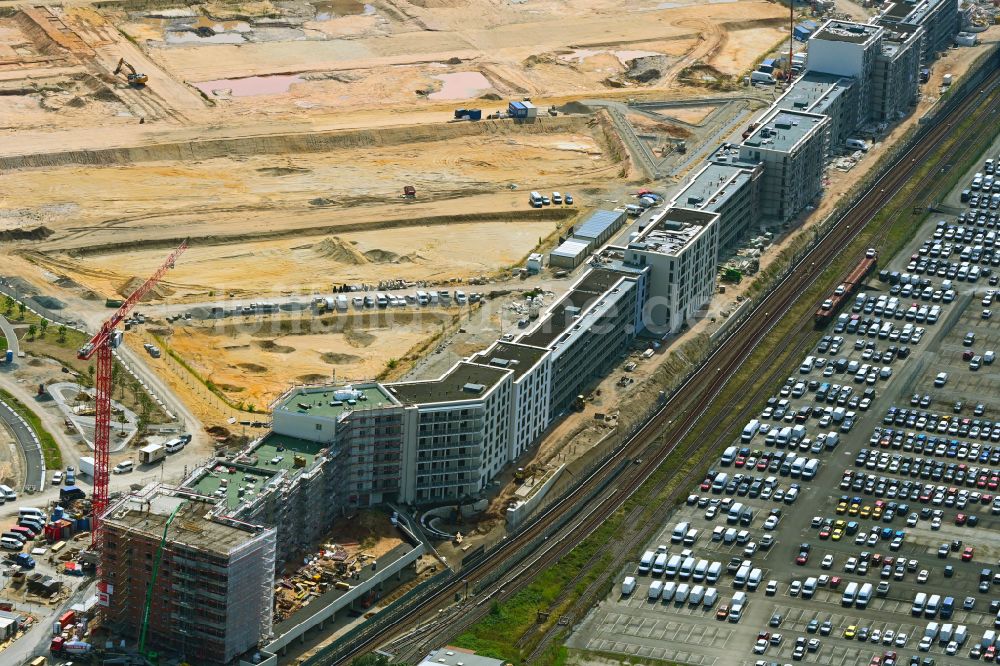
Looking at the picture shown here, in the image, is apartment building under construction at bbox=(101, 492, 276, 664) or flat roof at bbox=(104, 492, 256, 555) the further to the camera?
flat roof at bbox=(104, 492, 256, 555)

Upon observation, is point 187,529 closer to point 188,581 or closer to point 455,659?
point 188,581

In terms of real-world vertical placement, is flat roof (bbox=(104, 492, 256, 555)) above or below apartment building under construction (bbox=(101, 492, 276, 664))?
above

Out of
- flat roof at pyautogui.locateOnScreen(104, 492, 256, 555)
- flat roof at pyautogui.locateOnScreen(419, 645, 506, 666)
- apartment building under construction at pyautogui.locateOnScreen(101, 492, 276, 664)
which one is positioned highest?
flat roof at pyautogui.locateOnScreen(104, 492, 256, 555)

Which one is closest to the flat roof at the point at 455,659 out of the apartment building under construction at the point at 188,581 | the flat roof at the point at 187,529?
the apartment building under construction at the point at 188,581

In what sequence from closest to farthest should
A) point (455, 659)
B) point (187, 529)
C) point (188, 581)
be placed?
1. point (188, 581)
2. point (455, 659)
3. point (187, 529)

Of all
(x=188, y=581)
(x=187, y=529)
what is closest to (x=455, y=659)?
(x=188, y=581)

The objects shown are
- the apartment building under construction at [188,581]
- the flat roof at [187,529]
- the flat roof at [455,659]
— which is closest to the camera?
the apartment building under construction at [188,581]

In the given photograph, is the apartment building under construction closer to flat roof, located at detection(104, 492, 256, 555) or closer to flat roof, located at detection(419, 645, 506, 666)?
flat roof, located at detection(104, 492, 256, 555)

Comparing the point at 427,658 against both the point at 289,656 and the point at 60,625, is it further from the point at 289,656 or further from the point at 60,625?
the point at 60,625

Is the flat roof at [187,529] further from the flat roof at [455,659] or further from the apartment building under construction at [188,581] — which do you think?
the flat roof at [455,659]

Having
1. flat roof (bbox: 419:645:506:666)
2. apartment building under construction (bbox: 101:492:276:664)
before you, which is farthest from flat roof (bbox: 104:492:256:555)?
flat roof (bbox: 419:645:506:666)

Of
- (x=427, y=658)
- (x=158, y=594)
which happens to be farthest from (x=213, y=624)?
(x=427, y=658)
